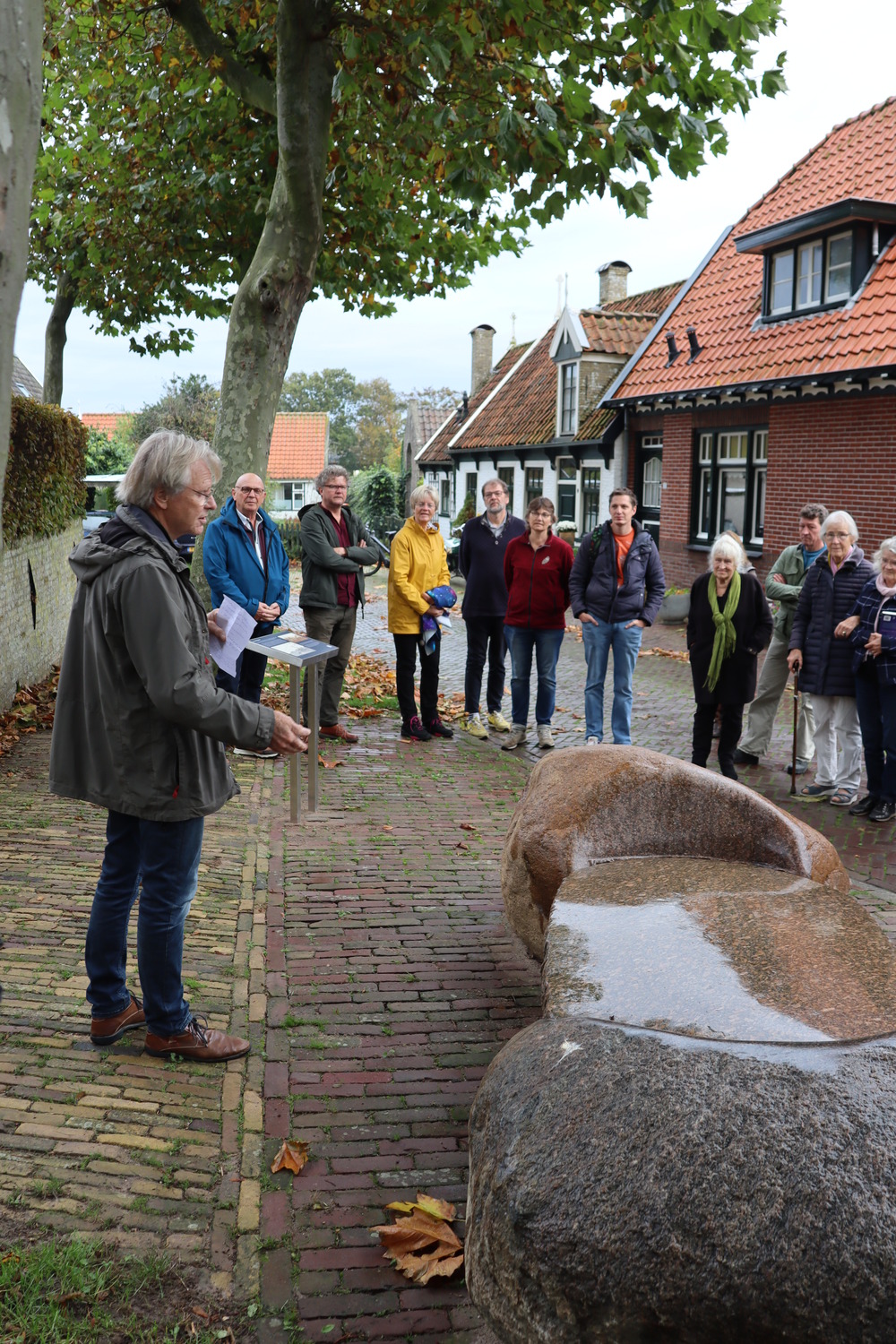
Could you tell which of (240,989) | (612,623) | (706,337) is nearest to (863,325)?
(706,337)

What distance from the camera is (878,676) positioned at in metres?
7.67

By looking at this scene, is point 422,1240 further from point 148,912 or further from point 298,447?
point 298,447

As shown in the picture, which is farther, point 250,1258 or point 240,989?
point 240,989

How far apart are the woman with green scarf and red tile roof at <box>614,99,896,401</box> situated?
8.51 meters

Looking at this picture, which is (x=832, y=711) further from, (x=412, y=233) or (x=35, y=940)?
(x=412, y=233)

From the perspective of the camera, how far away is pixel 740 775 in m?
8.86

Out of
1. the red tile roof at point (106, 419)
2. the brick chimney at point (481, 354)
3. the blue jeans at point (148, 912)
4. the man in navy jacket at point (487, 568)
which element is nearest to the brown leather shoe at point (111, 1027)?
the blue jeans at point (148, 912)

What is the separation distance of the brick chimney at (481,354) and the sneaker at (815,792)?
114 ft

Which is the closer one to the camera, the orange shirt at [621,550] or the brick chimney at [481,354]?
the orange shirt at [621,550]

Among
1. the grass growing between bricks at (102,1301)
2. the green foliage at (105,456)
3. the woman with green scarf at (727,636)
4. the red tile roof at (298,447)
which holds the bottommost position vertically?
the grass growing between bricks at (102,1301)

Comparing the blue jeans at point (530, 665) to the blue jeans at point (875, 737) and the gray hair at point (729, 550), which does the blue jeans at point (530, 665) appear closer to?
the gray hair at point (729, 550)

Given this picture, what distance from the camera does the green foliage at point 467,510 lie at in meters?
33.3

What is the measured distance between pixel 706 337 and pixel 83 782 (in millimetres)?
19295

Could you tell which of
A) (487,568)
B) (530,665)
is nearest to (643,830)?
(530,665)
